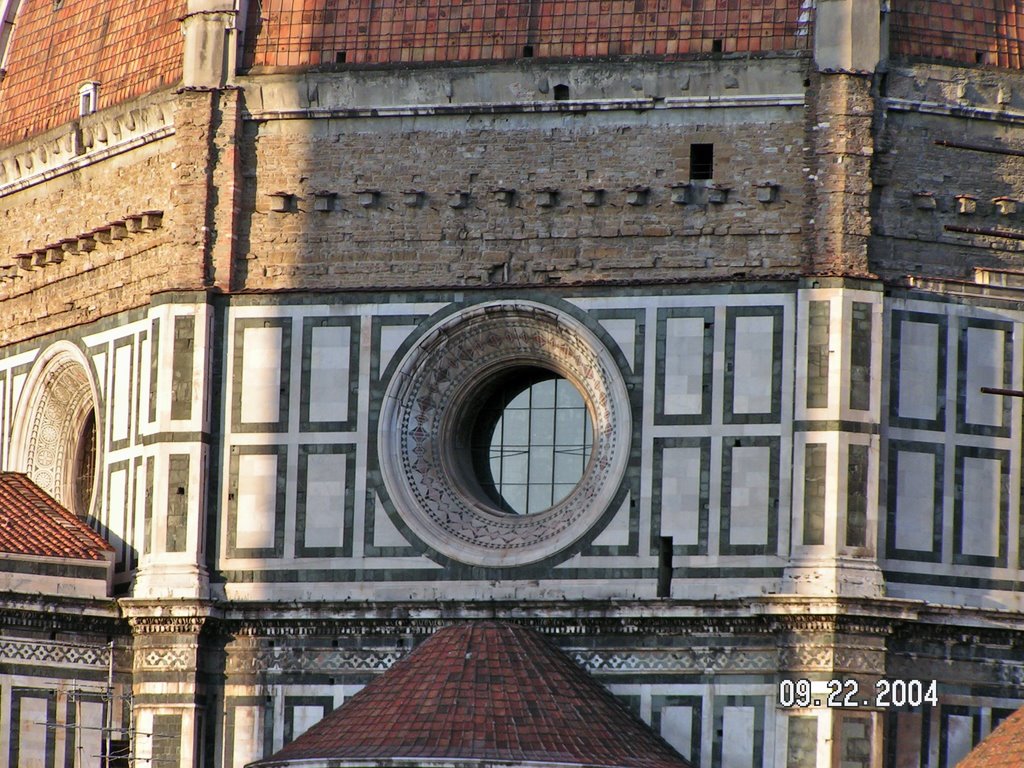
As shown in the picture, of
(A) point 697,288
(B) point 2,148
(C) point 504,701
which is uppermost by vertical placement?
(B) point 2,148

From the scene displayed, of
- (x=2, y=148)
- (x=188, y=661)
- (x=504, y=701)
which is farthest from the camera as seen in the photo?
(x=2, y=148)

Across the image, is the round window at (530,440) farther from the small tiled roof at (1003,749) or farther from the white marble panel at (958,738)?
the small tiled roof at (1003,749)

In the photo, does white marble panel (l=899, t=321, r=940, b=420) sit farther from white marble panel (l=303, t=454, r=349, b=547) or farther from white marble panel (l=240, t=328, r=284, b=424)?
white marble panel (l=240, t=328, r=284, b=424)

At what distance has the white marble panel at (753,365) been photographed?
3538 centimetres

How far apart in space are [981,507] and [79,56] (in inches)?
548

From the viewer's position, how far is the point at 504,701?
33719mm

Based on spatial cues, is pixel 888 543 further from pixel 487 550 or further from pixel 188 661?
pixel 188 661

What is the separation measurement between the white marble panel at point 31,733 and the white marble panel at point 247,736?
2389mm

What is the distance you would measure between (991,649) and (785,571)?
8.80 feet

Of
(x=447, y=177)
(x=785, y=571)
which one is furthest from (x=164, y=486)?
(x=785, y=571)

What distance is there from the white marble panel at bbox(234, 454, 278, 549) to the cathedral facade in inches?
2.1

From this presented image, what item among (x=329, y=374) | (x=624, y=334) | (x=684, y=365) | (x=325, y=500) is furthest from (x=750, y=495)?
(x=329, y=374)

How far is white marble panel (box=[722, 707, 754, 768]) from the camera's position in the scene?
3450cm

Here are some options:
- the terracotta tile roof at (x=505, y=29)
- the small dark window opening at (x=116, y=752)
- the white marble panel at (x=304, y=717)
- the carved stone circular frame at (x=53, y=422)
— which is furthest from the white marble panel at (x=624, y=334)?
the small dark window opening at (x=116, y=752)
